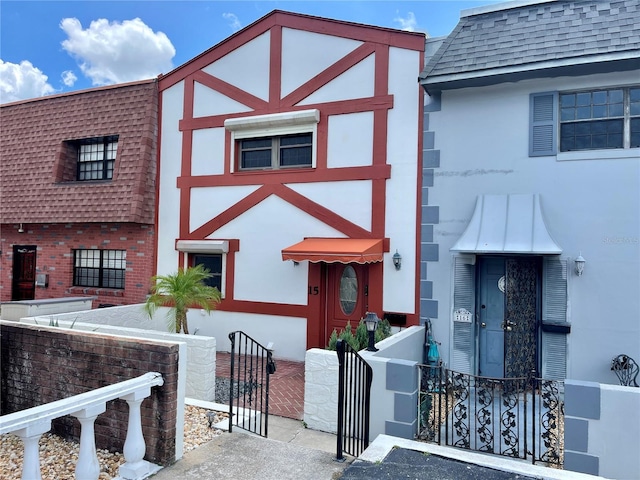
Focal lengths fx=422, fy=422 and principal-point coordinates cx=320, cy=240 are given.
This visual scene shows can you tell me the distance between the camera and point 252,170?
1059cm

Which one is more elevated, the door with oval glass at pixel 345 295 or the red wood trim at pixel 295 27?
the red wood trim at pixel 295 27

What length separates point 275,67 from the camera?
10.2 m

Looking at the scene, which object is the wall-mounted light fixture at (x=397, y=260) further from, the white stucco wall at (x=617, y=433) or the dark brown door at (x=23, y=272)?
the dark brown door at (x=23, y=272)

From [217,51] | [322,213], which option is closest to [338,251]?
[322,213]

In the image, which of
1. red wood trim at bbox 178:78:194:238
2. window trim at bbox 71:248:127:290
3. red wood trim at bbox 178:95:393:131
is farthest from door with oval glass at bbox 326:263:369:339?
window trim at bbox 71:248:127:290

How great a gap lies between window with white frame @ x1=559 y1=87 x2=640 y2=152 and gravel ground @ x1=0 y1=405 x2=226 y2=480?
7.71 metres

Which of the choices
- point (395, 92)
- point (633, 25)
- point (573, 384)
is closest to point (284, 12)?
point (395, 92)

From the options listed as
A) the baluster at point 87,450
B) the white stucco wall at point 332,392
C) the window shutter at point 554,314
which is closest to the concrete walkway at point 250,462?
the baluster at point 87,450

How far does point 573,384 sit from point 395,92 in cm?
656

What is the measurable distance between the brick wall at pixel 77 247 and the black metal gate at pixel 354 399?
26.4 feet

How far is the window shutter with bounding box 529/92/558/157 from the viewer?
7.80 meters

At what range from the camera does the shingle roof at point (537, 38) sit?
7.27 metres

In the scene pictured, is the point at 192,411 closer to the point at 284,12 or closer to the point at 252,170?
the point at 252,170

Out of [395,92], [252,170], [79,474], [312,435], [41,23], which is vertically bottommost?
[312,435]
